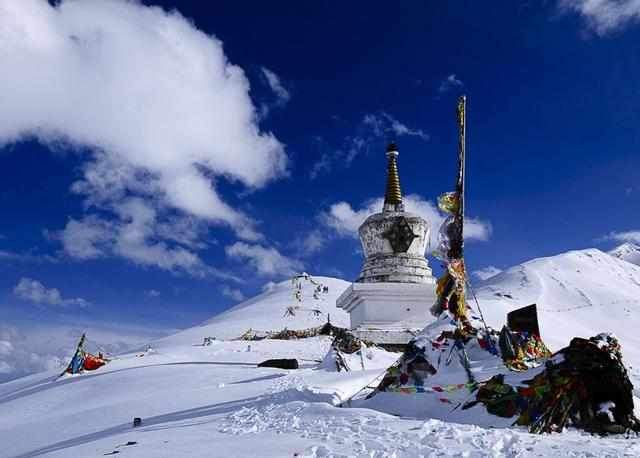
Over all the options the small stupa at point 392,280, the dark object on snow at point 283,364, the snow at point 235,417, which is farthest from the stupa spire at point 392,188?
the dark object on snow at point 283,364

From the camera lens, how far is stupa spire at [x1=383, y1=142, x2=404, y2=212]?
2258 cm

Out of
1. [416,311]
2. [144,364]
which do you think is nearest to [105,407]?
[144,364]

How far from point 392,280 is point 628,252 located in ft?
255

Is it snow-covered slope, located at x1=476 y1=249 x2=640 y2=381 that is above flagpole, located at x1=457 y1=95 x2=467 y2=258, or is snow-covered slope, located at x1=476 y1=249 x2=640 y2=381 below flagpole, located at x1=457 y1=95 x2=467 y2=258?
above

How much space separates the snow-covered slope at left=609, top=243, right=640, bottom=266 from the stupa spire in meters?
67.0

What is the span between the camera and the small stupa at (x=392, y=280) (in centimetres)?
1848

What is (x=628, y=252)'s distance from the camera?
84438 mm

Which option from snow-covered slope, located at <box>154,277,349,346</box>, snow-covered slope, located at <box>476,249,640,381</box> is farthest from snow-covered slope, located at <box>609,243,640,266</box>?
snow-covered slope, located at <box>154,277,349,346</box>

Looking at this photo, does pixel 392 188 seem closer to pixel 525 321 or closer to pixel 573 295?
pixel 525 321

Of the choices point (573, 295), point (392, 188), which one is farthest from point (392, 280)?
point (573, 295)

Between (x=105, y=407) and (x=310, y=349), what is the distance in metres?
9.75

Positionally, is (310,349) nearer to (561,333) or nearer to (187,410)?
(187,410)

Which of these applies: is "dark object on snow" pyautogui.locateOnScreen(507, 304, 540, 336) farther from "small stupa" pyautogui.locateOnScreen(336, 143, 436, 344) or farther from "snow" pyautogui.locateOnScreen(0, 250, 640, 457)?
"small stupa" pyautogui.locateOnScreen(336, 143, 436, 344)

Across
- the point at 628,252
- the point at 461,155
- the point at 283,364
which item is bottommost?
the point at 283,364
